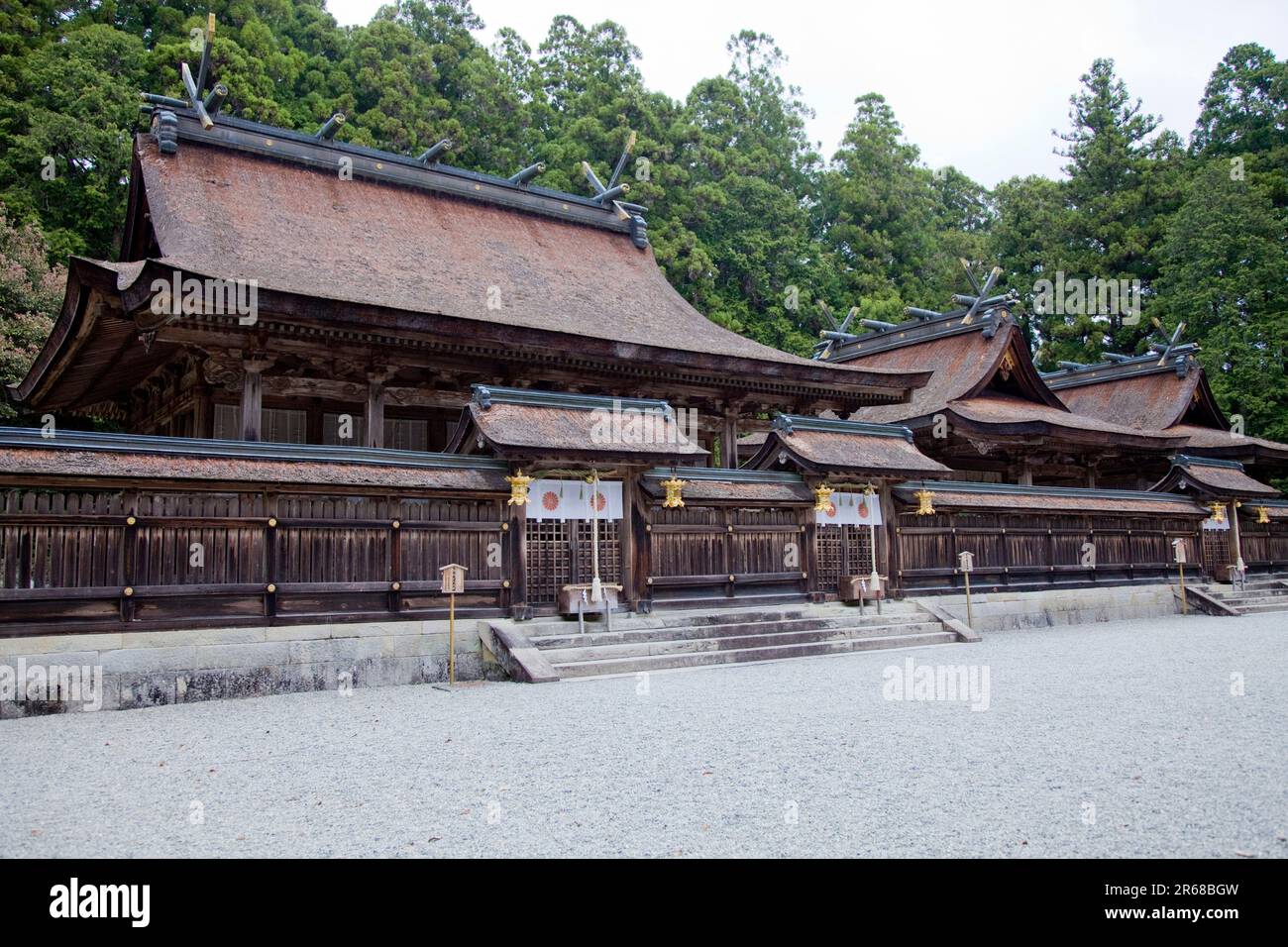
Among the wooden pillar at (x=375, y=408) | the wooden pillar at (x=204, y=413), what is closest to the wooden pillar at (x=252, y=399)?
the wooden pillar at (x=375, y=408)

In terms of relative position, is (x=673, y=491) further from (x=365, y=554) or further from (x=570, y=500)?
(x=365, y=554)

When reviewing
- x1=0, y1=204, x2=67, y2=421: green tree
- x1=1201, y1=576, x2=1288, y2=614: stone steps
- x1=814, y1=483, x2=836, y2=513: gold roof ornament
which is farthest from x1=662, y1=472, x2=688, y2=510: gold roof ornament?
x1=1201, y1=576, x2=1288, y2=614: stone steps

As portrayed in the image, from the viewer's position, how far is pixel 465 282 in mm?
18875

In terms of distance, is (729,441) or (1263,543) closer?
(729,441)

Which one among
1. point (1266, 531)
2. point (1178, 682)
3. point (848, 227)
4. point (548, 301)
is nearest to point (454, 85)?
point (848, 227)

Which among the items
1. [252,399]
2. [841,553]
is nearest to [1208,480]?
[841,553]

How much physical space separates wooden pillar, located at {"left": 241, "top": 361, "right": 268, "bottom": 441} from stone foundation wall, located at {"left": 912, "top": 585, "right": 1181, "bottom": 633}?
43.2 feet

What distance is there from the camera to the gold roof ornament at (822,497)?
17.1 m

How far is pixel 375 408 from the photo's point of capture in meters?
15.8

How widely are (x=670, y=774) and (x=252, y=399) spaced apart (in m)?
10.4

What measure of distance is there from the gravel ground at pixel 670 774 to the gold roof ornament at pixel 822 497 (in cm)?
615

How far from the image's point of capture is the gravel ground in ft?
17.6

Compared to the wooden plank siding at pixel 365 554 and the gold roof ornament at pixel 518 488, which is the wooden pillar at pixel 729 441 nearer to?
the wooden plank siding at pixel 365 554

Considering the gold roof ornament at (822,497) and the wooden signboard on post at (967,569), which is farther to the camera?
the wooden signboard on post at (967,569)
